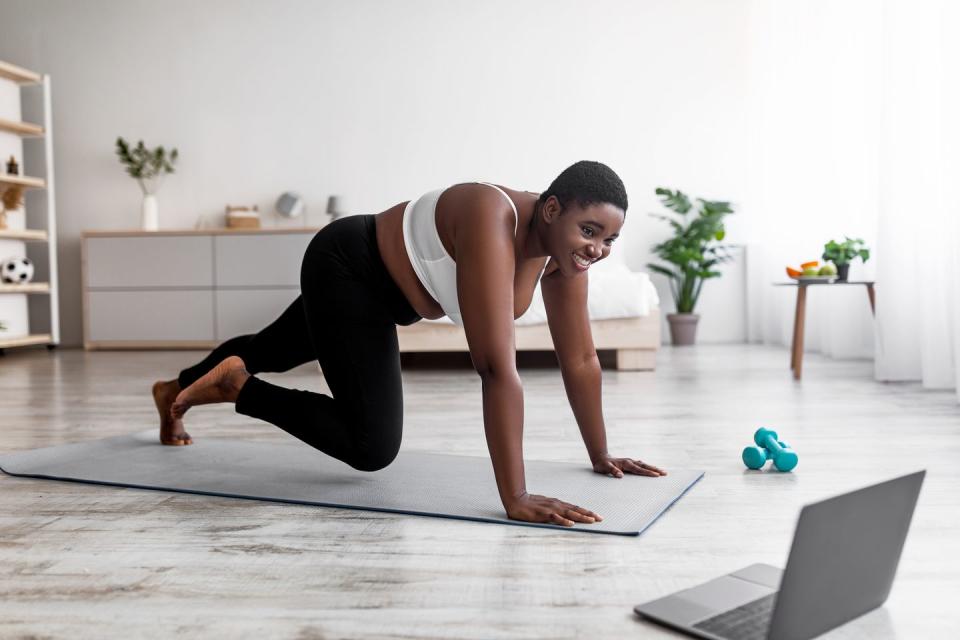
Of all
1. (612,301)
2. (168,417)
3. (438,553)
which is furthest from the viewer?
(612,301)

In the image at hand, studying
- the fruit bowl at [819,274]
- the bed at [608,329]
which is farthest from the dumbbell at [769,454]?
the bed at [608,329]

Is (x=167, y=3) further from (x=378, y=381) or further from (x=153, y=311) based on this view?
(x=378, y=381)

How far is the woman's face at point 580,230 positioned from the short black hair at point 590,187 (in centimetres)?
1

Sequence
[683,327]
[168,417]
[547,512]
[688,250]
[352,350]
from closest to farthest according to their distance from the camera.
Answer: [547,512] < [352,350] < [168,417] < [688,250] < [683,327]

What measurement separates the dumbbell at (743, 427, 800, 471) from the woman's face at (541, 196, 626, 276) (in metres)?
0.77

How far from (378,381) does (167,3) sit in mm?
5696

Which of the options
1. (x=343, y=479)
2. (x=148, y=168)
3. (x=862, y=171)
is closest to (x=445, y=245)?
(x=343, y=479)

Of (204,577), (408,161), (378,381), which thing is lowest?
(204,577)

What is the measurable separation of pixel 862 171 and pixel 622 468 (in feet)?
10.3

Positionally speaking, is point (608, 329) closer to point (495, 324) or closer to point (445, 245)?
point (445, 245)

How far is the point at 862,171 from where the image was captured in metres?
4.49

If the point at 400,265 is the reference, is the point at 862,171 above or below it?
above

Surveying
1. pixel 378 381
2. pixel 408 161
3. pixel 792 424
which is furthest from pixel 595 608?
pixel 408 161

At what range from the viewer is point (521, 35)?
632 centimetres
